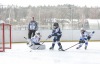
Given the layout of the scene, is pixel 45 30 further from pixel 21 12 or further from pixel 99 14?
pixel 99 14

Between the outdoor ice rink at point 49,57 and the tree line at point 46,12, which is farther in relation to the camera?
the tree line at point 46,12

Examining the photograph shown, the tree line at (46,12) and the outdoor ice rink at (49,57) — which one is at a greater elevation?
the tree line at (46,12)

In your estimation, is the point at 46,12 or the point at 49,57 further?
the point at 46,12

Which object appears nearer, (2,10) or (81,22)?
(2,10)

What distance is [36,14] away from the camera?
1808 centimetres

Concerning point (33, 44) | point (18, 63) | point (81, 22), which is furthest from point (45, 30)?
point (18, 63)

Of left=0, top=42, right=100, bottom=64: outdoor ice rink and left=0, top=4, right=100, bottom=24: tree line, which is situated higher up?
left=0, top=4, right=100, bottom=24: tree line

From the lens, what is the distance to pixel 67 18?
1855cm

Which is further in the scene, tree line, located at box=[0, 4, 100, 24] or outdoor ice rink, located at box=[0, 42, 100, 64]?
tree line, located at box=[0, 4, 100, 24]

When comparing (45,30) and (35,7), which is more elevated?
(35,7)

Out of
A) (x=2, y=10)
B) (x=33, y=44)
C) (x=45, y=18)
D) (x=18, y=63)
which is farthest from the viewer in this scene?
(x=45, y=18)

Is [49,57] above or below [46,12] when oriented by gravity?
below

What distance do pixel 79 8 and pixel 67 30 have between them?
146cm

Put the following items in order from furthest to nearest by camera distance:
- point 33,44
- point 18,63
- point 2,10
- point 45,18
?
point 45,18, point 2,10, point 33,44, point 18,63
